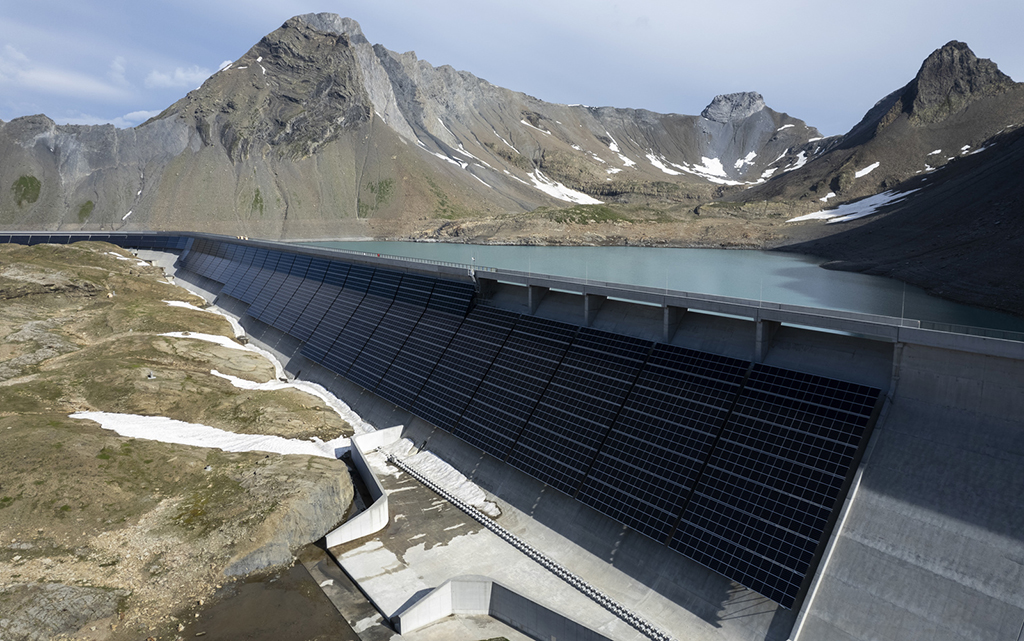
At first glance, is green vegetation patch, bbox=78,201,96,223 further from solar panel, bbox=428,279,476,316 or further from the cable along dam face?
solar panel, bbox=428,279,476,316

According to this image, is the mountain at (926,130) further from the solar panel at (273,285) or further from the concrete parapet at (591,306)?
the concrete parapet at (591,306)

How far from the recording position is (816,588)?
1544 cm

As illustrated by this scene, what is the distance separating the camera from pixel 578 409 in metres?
24.5

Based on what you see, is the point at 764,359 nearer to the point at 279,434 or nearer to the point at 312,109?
the point at 279,434

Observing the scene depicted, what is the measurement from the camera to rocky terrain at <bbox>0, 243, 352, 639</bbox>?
712 inches

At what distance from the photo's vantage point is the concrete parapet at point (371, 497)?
2219cm

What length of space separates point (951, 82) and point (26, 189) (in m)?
277

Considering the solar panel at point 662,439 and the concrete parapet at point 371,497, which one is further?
the concrete parapet at point 371,497

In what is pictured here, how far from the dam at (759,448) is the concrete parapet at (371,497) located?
192 centimetres

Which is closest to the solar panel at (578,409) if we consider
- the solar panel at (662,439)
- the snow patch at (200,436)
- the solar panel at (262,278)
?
the solar panel at (662,439)

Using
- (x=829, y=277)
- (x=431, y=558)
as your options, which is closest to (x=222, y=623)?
(x=431, y=558)

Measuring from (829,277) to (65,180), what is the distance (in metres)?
198

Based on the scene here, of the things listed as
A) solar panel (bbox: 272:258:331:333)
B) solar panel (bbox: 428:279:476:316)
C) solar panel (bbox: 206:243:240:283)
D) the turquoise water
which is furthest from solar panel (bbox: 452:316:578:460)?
solar panel (bbox: 206:243:240:283)

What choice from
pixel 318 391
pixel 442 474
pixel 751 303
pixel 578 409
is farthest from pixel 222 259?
pixel 751 303
